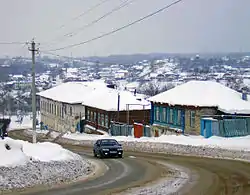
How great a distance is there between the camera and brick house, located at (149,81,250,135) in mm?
43125

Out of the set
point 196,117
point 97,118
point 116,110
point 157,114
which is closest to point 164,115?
point 157,114

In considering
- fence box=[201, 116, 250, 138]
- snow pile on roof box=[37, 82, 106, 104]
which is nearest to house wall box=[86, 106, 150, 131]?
snow pile on roof box=[37, 82, 106, 104]

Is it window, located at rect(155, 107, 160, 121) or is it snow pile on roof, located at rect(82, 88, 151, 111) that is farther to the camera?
snow pile on roof, located at rect(82, 88, 151, 111)

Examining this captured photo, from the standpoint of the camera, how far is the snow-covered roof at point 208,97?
1686 inches

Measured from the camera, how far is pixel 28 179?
58.0 feet

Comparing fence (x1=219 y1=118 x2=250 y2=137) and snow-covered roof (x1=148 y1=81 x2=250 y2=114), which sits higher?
snow-covered roof (x1=148 y1=81 x2=250 y2=114)

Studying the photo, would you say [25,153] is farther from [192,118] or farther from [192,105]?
[192,118]

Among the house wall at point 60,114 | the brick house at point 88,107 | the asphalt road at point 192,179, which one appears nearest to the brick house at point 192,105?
the brick house at point 88,107

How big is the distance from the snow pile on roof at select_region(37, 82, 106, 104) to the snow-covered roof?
3303cm

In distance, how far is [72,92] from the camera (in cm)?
8688

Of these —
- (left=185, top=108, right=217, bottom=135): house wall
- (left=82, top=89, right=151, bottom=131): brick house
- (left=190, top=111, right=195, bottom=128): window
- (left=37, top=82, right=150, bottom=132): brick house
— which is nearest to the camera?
(left=185, top=108, right=217, bottom=135): house wall

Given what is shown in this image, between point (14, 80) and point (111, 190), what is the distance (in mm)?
155611

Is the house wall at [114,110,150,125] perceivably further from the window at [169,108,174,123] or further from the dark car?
the dark car

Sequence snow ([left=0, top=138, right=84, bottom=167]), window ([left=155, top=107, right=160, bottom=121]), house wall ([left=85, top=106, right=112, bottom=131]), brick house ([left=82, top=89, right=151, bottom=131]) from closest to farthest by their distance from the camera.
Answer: snow ([left=0, top=138, right=84, bottom=167])
window ([left=155, top=107, right=160, bottom=121])
brick house ([left=82, top=89, right=151, bottom=131])
house wall ([left=85, top=106, right=112, bottom=131])
